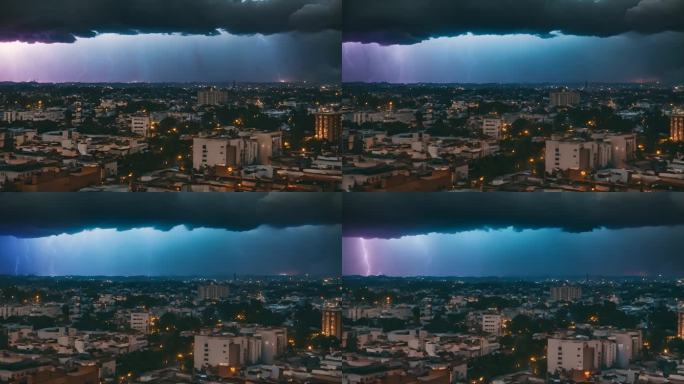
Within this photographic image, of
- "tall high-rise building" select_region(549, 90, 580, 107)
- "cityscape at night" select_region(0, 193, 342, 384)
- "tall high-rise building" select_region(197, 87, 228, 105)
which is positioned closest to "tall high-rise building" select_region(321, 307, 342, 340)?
"cityscape at night" select_region(0, 193, 342, 384)

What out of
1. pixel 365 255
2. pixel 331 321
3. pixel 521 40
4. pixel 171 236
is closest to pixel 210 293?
pixel 171 236

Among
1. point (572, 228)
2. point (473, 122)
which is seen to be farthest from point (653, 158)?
point (473, 122)

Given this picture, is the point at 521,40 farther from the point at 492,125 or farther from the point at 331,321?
the point at 331,321

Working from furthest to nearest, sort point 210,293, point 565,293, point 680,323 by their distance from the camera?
point 210,293, point 565,293, point 680,323

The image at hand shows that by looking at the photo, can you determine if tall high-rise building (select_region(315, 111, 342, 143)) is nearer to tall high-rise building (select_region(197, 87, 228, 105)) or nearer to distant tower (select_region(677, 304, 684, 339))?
tall high-rise building (select_region(197, 87, 228, 105))

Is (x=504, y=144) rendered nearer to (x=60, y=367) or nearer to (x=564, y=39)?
(x=564, y=39)

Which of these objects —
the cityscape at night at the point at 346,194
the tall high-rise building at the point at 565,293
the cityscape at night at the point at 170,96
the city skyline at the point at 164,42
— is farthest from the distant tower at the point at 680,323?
the city skyline at the point at 164,42

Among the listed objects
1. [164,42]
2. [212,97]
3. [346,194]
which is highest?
[164,42]

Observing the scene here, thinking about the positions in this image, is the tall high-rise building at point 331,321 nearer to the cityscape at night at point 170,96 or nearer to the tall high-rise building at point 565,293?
the cityscape at night at point 170,96

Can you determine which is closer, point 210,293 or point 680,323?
point 680,323
